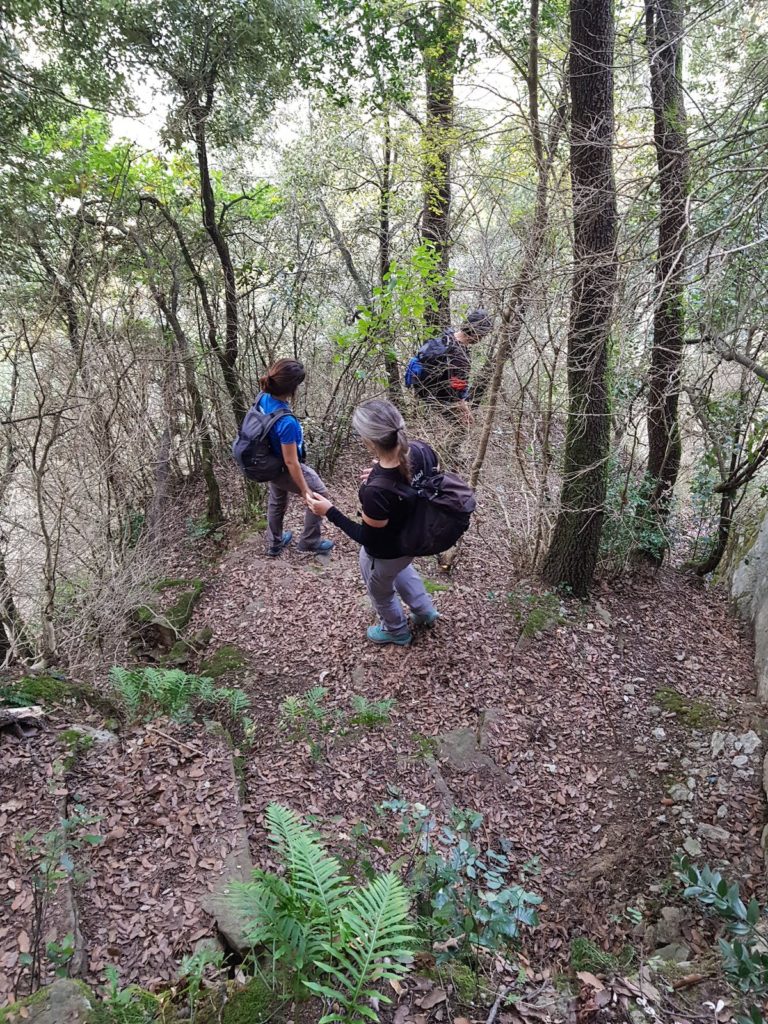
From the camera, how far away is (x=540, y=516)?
211 inches

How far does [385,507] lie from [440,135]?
20.5 feet

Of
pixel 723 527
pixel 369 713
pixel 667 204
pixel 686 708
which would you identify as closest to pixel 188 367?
pixel 369 713

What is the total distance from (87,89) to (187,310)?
271cm

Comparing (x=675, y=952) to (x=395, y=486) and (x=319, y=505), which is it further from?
(x=319, y=505)

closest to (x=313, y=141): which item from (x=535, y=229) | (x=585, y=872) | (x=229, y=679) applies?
(x=535, y=229)

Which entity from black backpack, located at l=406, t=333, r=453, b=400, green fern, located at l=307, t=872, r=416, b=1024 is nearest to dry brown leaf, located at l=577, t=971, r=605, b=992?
green fern, located at l=307, t=872, r=416, b=1024

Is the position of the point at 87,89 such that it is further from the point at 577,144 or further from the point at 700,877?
the point at 700,877

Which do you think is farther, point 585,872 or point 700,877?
point 585,872

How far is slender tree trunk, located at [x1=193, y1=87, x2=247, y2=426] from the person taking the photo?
5.59 metres

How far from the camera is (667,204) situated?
425 centimetres

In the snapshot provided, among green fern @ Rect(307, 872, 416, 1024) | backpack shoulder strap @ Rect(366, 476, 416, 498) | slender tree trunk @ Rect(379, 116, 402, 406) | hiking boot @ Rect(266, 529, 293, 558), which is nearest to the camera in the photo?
green fern @ Rect(307, 872, 416, 1024)

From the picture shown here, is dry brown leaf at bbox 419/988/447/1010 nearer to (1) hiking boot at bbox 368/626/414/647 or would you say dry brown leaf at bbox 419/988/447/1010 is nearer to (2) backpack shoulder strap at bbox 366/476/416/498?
(2) backpack shoulder strap at bbox 366/476/416/498

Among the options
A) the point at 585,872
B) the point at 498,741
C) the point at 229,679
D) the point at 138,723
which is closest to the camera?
the point at 585,872

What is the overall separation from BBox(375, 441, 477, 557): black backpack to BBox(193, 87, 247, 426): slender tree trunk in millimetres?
4162
